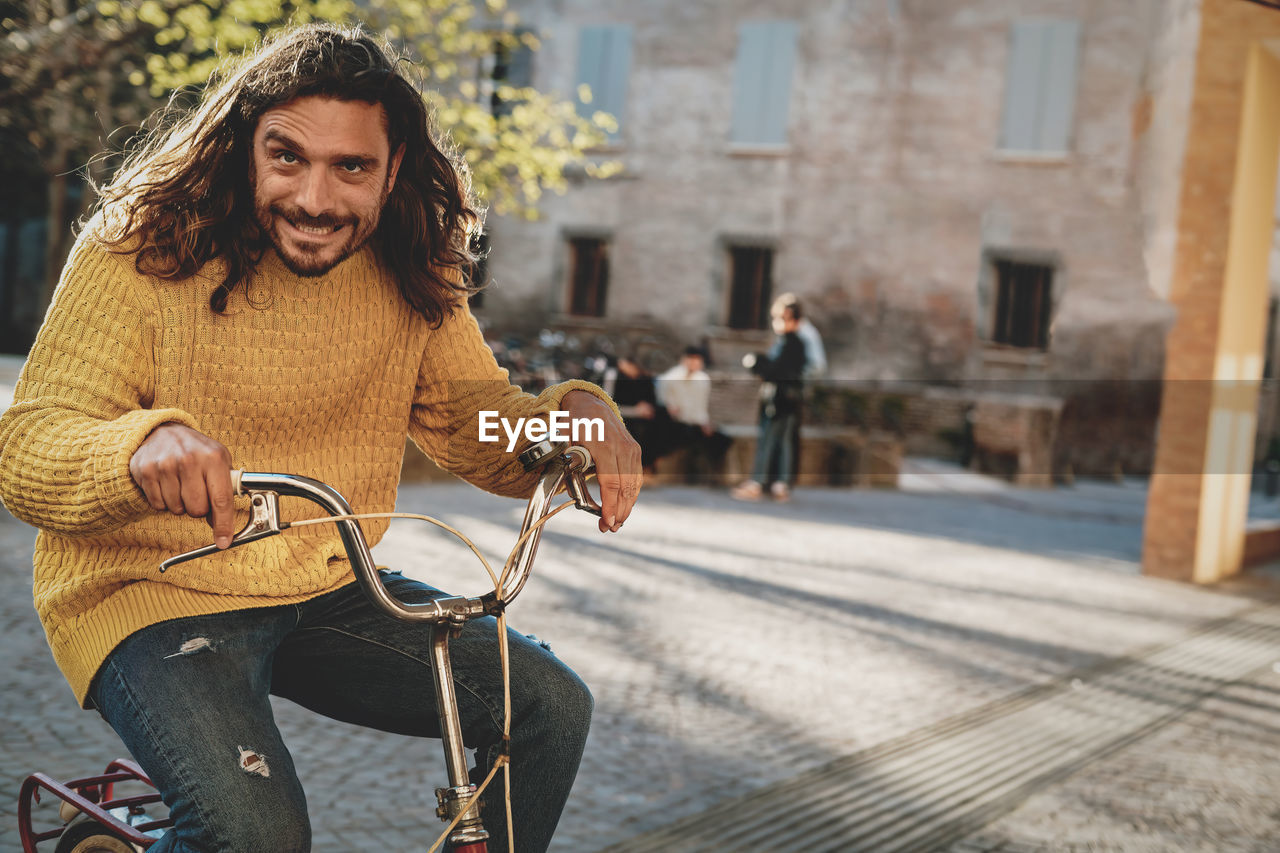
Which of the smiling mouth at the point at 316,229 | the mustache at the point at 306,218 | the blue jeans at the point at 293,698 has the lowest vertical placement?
the blue jeans at the point at 293,698

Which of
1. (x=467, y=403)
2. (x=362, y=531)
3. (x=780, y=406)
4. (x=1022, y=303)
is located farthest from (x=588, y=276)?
(x=362, y=531)

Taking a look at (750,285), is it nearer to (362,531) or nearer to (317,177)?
(317,177)

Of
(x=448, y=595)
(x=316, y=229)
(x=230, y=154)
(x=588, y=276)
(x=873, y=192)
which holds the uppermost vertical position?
(x=873, y=192)

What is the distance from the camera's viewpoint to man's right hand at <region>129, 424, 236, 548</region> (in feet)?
5.42

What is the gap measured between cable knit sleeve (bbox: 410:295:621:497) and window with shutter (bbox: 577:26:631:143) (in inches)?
909

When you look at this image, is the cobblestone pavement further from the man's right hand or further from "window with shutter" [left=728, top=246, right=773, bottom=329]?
"window with shutter" [left=728, top=246, right=773, bottom=329]

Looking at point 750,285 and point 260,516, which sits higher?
point 750,285

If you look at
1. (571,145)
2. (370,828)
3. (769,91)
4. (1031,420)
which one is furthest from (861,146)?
(370,828)

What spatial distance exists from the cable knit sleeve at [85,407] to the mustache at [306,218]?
0.75 ft

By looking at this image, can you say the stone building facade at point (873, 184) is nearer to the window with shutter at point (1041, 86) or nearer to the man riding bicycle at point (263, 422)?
the window with shutter at point (1041, 86)

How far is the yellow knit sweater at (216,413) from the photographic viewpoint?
72.4 inches

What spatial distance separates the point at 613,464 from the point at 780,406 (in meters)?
10.8

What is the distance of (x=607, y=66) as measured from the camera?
25203 millimetres

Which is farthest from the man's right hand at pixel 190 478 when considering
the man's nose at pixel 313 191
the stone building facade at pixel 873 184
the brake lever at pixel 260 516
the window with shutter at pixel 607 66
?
the window with shutter at pixel 607 66
